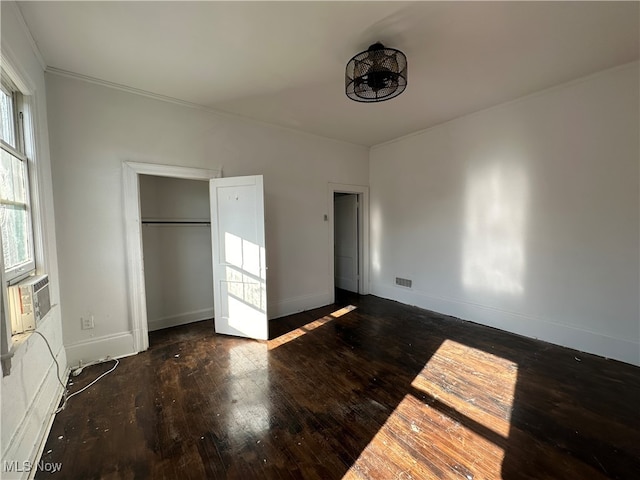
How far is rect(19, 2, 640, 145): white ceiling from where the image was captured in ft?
6.15

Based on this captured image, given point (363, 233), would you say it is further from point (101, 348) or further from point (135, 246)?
point (101, 348)

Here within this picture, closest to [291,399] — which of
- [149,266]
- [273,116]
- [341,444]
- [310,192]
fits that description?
[341,444]

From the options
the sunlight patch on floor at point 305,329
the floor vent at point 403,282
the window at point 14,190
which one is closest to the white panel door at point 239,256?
the sunlight patch on floor at point 305,329

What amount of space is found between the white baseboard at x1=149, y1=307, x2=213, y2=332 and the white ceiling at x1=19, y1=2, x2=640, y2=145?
2.84 m

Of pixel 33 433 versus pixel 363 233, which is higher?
pixel 363 233

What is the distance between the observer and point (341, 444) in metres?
1.74

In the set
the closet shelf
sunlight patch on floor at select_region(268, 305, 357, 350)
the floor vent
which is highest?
the closet shelf

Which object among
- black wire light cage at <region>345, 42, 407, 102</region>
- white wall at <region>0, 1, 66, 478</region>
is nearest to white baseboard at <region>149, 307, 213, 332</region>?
white wall at <region>0, 1, 66, 478</region>

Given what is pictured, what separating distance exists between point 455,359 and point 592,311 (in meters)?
1.55

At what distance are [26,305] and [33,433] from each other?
788 mm

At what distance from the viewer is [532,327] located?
3289 millimetres

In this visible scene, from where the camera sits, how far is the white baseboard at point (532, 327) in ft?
8.91

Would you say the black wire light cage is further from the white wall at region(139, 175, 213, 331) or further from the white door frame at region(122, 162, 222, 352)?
the white wall at region(139, 175, 213, 331)

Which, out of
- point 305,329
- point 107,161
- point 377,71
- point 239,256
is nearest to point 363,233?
point 305,329
